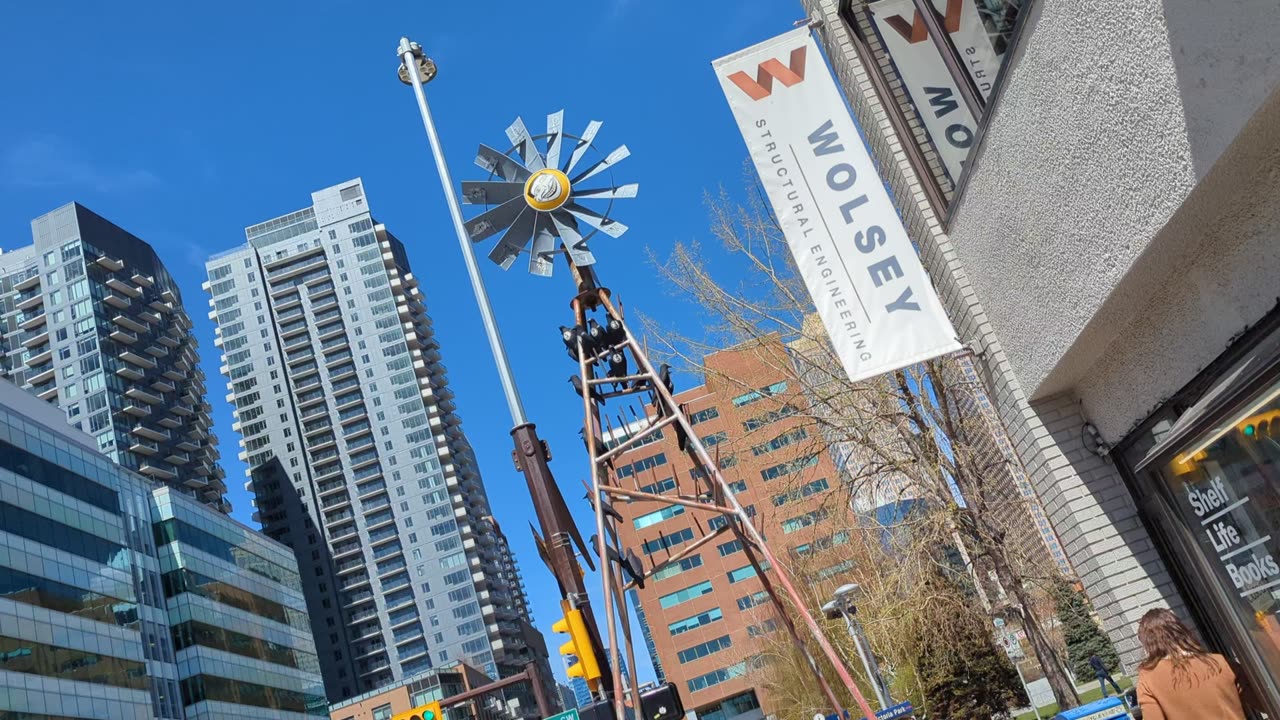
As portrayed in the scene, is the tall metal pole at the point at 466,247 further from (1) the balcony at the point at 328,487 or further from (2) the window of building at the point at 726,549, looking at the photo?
(1) the balcony at the point at 328,487

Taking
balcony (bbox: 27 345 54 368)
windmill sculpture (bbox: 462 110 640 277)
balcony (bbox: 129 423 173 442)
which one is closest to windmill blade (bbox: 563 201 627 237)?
windmill sculpture (bbox: 462 110 640 277)

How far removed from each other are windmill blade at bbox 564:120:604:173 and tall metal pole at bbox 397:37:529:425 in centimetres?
181

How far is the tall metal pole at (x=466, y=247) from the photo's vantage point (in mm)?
13266

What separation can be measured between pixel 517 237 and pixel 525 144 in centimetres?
134

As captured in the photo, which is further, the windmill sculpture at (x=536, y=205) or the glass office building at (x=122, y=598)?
the glass office building at (x=122, y=598)

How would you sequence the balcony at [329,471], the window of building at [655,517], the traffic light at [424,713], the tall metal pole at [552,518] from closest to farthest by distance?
the tall metal pole at [552,518], the traffic light at [424,713], the window of building at [655,517], the balcony at [329,471]

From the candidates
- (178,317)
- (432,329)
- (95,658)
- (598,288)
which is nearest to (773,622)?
(95,658)

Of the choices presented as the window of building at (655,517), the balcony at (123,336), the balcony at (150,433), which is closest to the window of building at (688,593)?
the window of building at (655,517)

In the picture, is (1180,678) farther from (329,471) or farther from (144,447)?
(329,471)

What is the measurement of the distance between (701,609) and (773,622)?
38961mm

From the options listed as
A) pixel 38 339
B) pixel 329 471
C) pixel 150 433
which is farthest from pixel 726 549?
pixel 38 339

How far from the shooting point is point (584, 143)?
1450cm

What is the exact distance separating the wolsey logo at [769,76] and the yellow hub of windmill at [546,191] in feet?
19.6

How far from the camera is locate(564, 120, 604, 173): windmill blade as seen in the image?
14445 mm
